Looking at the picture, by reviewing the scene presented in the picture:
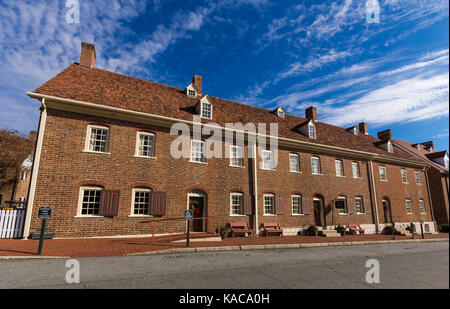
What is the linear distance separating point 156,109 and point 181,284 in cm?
1150

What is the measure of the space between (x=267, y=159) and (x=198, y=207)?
6037mm

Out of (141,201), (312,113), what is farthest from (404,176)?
(141,201)

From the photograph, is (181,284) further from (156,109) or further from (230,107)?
(230,107)

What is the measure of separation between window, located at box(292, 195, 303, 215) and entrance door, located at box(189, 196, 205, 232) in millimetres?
6990

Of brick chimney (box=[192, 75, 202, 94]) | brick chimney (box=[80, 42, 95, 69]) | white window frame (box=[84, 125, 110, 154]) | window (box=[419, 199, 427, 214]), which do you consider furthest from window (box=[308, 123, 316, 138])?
brick chimney (box=[80, 42, 95, 69])

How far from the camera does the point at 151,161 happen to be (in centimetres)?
1393

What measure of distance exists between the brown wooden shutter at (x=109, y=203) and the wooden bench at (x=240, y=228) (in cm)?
659

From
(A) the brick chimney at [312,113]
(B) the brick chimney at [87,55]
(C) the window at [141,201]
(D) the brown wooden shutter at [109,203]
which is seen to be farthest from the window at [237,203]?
(A) the brick chimney at [312,113]

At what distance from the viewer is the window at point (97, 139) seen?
13.0m

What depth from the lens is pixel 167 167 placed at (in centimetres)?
1425

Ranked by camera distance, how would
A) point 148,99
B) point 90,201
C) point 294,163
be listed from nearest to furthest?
point 90,201, point 148,99, point 294,163

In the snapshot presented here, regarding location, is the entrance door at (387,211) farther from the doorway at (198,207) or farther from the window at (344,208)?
the doorway at (198,207)

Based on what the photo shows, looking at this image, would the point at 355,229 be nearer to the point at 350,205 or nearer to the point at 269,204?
the point at 350,205
